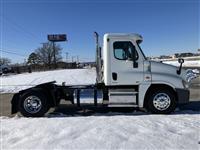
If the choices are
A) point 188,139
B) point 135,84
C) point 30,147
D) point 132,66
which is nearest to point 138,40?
point 132,66

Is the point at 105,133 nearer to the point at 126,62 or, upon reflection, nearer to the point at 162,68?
the point at 126,62

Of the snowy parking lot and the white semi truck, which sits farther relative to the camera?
the white semi truck

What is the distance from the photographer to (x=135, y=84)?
9.02m

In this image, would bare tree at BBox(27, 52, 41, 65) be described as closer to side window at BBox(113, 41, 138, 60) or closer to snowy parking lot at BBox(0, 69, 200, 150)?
side window at BBox(113, 41, 138, 60)

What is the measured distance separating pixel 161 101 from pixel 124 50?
202cm

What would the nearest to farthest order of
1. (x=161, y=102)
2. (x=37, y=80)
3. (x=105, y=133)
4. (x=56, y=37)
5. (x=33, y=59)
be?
(x=105, y=133) → (x=161, y=102) → (x=37, y=80) → (x=56, y=37) → (x=33, y=59)

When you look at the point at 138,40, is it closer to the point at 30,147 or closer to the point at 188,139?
the point at 188,139

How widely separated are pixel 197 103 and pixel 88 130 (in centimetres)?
610

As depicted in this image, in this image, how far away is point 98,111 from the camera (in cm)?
973

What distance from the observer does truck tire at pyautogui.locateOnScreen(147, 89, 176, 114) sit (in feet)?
29.1

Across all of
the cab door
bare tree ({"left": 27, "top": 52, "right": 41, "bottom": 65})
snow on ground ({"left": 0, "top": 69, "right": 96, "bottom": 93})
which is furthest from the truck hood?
bare tree ({"left": 27, "top": 52, "right": 41, "bottom": 65})

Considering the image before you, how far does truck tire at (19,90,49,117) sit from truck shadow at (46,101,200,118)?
40 cm

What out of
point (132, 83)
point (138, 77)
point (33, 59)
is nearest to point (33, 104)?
point (132, 83)

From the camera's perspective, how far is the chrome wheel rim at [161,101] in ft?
29.1
